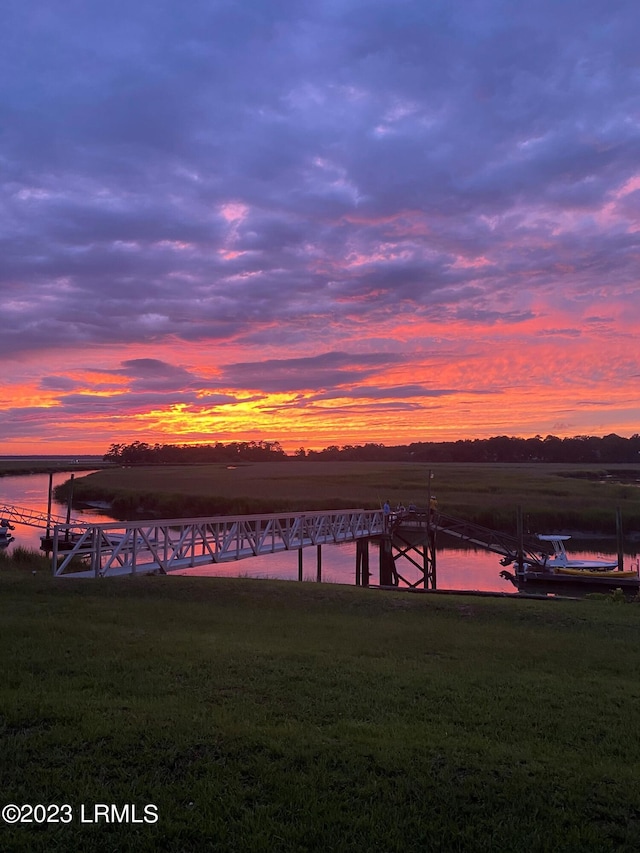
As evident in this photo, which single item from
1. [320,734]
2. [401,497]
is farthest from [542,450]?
[320,734]

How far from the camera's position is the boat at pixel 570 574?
2762 cm

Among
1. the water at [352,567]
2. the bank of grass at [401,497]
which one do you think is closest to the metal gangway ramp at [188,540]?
the water at [352,567]

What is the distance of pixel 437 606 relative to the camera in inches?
525

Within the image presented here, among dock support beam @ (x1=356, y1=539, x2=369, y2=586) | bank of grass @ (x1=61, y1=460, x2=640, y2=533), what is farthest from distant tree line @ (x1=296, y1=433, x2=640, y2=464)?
dock support beam @ (x1=356, y1=539, x2=369, y2=586)

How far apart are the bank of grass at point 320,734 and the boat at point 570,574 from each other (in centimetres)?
1873

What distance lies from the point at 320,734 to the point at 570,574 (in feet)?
86.3

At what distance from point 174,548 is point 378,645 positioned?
11969 millimetres

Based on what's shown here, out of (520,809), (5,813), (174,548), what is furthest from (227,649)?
(174,548)

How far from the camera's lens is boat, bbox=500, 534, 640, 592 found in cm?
2762

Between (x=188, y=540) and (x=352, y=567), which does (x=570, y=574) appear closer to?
(x=352, y=567)

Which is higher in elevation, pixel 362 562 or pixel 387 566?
pixel 362 562

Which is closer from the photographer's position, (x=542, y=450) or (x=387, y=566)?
(x=387, y=566)

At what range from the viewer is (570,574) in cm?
2897

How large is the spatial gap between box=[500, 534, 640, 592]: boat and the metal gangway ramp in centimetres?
792
